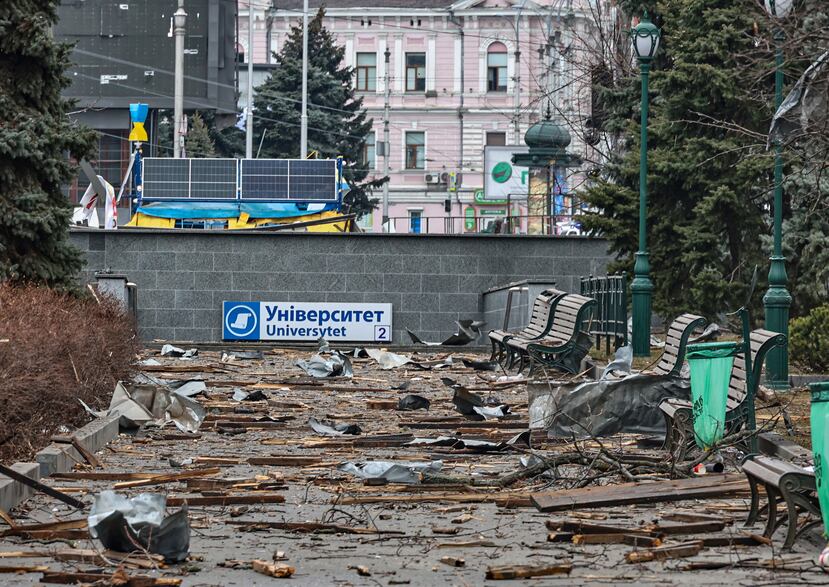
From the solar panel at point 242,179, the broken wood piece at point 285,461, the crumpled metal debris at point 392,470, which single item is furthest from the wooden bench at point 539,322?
the solar panel at point 242,179

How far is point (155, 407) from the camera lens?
1585cm

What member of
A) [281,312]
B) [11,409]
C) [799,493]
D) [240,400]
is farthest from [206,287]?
[799,493]

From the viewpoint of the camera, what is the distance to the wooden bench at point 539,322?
23.1 metres

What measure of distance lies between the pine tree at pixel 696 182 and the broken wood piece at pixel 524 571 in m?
21.7

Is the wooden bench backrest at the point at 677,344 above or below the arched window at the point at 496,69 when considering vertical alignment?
below

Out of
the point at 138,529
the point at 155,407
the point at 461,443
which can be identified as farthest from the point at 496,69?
the point at 138,529

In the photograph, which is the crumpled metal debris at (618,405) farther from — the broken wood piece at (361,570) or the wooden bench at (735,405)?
the broken wood piece at (361,570)

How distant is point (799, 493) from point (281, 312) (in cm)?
2569

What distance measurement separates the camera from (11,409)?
1143cm

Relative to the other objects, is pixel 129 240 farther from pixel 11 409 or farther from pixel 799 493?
pixel 799 493

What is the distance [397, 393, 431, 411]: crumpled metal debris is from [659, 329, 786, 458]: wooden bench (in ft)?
16.4

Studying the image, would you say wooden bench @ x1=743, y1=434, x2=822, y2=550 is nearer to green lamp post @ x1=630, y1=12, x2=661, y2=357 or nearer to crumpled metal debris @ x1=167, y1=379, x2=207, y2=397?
crumpled metal debris @ x1=167, y1=379, x2=207, y2=397

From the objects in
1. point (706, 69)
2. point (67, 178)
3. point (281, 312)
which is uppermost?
point (706, 69)

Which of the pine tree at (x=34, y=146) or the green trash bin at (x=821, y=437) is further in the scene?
the pine tree at (x=34, y=146)
